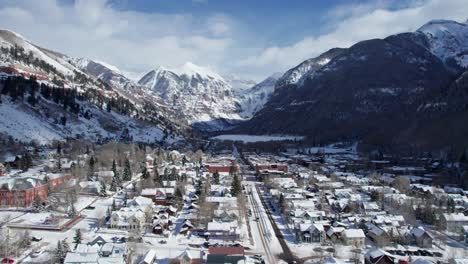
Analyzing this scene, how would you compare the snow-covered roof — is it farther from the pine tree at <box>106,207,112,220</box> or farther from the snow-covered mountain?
the snow-covered mountain

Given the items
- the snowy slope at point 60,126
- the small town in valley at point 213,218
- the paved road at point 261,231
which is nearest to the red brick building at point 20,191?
the small town in valley at point 213,218

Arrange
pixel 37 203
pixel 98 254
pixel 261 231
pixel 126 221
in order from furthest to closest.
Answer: pixel 37 203
pixel 261 231
pixel 126 221
pixel 98 254

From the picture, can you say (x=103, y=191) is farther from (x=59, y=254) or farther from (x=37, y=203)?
(x=59, y=254)

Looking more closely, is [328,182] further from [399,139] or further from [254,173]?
[399,139]

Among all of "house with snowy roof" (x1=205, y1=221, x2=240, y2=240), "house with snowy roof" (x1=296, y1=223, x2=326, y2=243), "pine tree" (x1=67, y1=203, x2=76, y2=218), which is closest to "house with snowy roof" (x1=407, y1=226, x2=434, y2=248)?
"house with snowy roof" (x1=296, y1=223, x2=326, y2=243)

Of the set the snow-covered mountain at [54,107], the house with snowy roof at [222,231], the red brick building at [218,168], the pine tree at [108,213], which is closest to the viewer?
the house with snowy roof at [222,231]

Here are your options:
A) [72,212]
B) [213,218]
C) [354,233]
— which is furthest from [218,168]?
[354,233]

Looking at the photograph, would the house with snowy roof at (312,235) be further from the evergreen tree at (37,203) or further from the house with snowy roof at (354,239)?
the evergreen tree at (37,203)

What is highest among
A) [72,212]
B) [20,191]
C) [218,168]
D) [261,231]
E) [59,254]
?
[218,168]
